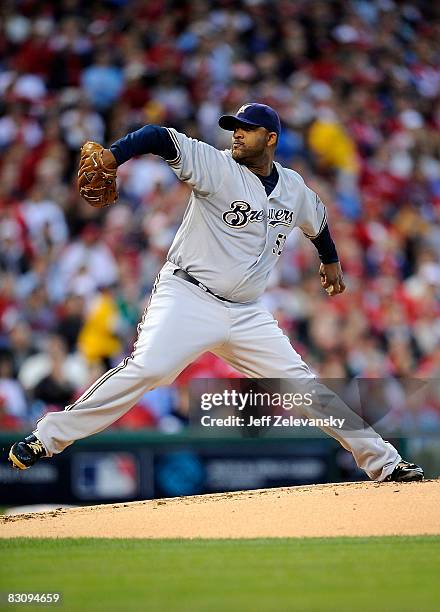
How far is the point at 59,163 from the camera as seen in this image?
437 inches

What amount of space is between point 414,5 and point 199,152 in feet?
35.6

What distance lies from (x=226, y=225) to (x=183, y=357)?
67cm

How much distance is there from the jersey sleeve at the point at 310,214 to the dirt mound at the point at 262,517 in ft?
4.49

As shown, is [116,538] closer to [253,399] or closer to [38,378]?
[253,399]

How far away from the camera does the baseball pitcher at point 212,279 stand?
5.61 meters

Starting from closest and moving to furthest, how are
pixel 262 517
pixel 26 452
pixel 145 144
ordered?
pixel 145 144, pixel 26 452, pixel 262 517

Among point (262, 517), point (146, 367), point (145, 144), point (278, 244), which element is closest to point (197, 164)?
point (145, 144)

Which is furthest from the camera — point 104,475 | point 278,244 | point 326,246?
point 104,475

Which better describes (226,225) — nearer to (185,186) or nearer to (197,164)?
(197,164)

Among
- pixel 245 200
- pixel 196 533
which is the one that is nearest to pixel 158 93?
pixel 245 200

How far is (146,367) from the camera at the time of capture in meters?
5.65

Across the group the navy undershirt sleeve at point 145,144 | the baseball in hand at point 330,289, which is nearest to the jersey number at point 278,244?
the baseball in hand at point 330,289

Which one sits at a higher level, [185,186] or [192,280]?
[192,280]

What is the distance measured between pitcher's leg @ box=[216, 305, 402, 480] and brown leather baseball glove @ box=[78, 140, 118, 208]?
2.90ft
